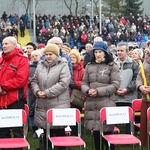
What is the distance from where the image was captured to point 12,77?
22.1 feet

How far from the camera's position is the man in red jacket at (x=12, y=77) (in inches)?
263

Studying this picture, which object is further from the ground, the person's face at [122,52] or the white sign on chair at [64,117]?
the person's face at [122,52]

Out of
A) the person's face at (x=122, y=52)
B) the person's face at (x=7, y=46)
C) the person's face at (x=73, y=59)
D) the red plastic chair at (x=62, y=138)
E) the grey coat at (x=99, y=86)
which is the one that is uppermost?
the person's face at (x=7, y=46)

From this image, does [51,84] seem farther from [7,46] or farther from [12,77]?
[7,46]

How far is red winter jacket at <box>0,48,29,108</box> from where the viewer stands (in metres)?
6.67

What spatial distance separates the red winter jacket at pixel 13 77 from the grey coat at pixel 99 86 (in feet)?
3.11

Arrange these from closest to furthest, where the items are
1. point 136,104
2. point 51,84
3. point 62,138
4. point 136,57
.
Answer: point 62,138 < point 51,84 < point 136,104 < point 136,57

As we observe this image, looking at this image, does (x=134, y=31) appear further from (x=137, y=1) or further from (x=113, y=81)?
(x=113, y=81)

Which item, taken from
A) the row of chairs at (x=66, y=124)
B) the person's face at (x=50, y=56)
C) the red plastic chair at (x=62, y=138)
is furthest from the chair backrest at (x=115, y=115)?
the person's face at (x=50, y=56)

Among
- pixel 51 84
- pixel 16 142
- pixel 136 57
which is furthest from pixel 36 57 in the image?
pixel 16 142

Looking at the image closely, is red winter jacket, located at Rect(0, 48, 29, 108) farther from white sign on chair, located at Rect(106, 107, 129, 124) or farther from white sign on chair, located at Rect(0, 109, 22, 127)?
white sign on chair, located at Rect(106, 107, 129, 124)

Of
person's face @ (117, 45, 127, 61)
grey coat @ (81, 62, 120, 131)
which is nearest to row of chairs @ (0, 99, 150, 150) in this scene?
grey coat @ (81, 62, 120, 131)

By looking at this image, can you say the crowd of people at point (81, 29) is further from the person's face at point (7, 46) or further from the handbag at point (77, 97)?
the person's face at point (7, 46)

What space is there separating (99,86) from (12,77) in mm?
1317
